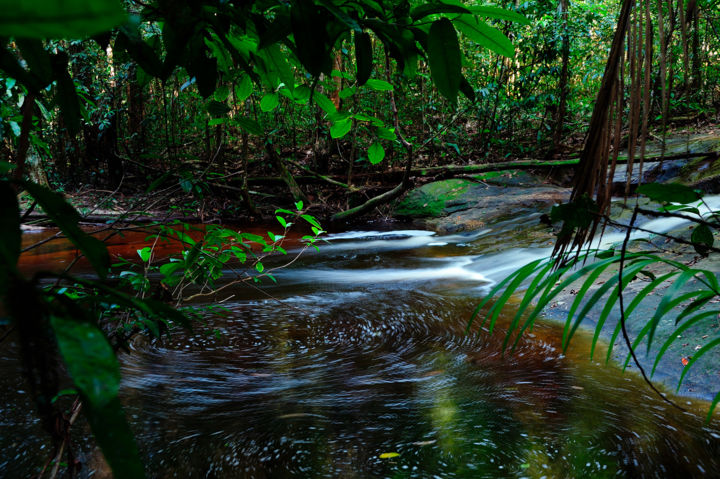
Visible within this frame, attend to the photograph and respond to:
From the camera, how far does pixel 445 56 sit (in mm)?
639

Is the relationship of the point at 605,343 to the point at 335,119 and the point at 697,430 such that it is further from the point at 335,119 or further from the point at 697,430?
the point at 335,119

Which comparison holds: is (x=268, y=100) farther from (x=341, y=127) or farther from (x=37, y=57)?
(x=37, y=57)

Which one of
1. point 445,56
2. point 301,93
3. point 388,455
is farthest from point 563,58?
point 445,56

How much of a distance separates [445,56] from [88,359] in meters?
0.55

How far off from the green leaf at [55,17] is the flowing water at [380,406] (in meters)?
1.62

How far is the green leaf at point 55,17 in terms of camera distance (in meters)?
0.23

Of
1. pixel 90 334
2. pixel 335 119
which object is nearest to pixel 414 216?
pixel 335 119

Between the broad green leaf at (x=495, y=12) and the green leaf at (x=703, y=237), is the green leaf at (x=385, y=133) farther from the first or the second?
the green leaf at (x=703, y=237)

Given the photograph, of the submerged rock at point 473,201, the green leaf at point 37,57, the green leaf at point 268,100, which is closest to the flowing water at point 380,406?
the green leaf at point 268,100

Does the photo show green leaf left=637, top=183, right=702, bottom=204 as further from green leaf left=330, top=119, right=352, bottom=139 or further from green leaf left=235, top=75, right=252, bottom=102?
green leaf left=235, top=75, right=252, bottom=102

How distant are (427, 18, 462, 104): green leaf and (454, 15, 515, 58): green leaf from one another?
8 centimetres

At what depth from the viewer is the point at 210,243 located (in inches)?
75.9

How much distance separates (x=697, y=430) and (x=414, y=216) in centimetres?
659

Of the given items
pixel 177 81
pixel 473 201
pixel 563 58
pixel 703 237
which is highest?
pixel 563 58
